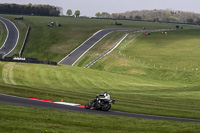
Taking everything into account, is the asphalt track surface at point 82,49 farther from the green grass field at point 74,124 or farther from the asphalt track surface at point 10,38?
the green grass field at point 74,124

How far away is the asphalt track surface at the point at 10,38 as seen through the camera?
111875 millimetres

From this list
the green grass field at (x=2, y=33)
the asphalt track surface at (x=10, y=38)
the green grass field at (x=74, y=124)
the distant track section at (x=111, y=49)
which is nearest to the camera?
the green grass field at (x=74, y=124)

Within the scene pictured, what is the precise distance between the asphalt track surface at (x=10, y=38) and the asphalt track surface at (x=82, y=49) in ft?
56.7

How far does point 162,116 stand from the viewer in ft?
98.5

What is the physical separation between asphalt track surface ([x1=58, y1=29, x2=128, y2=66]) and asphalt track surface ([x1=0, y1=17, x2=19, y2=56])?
17.3 m

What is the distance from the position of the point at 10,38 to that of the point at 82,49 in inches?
1118

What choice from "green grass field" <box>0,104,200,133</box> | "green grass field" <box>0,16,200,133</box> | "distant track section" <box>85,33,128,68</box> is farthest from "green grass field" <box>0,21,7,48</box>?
"green grass field" <box>0,104,200,133</box>

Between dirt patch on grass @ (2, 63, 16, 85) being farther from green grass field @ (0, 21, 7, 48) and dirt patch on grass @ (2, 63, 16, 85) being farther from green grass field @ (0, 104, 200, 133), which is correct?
green grass field @ (0, 21, 7, 48)

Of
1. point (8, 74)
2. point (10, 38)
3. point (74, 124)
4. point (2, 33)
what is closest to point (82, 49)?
point (10, 38)

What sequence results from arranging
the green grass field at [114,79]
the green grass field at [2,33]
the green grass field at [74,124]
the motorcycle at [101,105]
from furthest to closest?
the green grass field at [2,33] < the motorcycle at [101,105] < the green grass field at [114,79] < the green grass field at [74,124]

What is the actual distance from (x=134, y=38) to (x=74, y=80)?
6815 centimetres

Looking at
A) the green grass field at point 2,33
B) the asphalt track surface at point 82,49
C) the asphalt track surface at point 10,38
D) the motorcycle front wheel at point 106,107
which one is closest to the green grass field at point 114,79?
the motorcycle front wheel at point 106,107

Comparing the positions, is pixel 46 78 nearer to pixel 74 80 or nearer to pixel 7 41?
pixel 74 80

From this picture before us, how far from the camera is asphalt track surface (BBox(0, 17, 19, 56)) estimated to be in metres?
112
